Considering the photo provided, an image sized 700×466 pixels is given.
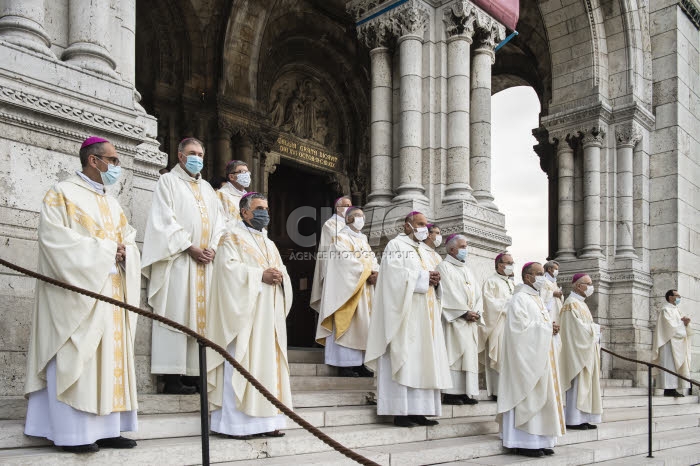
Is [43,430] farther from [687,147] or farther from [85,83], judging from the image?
[687,147]

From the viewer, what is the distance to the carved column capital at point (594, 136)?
14.1 meters

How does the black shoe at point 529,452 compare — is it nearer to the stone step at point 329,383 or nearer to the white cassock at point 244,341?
the stone step at point 329,383

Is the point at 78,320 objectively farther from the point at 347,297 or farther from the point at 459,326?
the point at 459,326

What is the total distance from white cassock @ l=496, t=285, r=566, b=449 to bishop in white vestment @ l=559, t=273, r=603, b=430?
1.51 m

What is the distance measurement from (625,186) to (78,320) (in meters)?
12.1

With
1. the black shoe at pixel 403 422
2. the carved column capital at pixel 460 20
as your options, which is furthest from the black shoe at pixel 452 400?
the carved column capital at pixel 460 20

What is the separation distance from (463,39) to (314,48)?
27.5 ft

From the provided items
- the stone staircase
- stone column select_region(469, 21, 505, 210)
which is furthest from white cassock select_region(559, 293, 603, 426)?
stone column select_region(469, 21, 505, 210)

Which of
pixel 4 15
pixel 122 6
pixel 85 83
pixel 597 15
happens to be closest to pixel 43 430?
pixel 85 83

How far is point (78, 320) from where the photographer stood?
4.53m

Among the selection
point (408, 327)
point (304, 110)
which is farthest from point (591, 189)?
point (408, 327)

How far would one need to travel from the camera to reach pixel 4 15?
5734 millimetres

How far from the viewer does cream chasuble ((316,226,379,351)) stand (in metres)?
8.18

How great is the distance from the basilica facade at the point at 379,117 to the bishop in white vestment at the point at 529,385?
8.33ft
